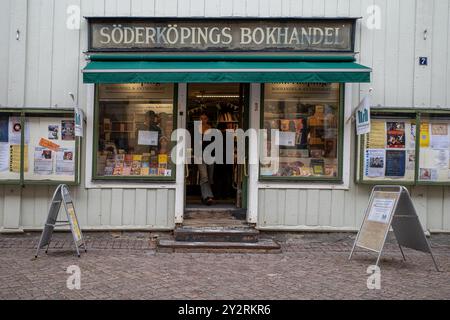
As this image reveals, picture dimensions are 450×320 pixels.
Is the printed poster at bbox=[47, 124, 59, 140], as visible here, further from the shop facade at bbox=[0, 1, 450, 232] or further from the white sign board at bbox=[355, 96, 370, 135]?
the white sign board at bbox=[355, 96, 370, 135]

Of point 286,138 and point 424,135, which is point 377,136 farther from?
point 286,138

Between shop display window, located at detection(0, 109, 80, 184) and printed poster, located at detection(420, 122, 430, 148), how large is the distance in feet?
19.8

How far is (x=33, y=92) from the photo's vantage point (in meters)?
10.1

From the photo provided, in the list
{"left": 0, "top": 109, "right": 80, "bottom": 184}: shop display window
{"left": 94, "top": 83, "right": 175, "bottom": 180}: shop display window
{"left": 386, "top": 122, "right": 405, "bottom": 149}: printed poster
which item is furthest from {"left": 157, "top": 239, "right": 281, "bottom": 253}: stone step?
{"left": 386, "top": 122, "right": 405, "bottom": 149}: printed poster

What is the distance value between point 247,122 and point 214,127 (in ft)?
7.28

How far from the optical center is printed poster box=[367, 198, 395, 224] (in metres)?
8.05

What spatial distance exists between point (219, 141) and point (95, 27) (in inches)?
137

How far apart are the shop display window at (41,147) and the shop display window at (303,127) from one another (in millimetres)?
3464

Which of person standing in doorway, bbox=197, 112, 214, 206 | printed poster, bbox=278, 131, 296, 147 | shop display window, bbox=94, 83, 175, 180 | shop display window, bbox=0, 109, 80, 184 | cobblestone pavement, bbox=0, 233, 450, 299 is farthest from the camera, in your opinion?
person standing in doorway, bbox=197, 112, 214, 206

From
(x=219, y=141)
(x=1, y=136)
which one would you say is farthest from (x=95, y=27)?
(x=219, y=141)

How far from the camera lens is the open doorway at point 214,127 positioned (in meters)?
11.5

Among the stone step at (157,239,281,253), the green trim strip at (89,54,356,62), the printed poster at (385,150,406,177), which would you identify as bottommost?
the stone step at (157,239,281,253)

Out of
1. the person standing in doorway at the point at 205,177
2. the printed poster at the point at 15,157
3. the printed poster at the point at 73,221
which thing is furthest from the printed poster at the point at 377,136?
the printed poster at the point at 15,157

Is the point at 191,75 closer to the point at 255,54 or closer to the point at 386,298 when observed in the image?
the point at 255,54
